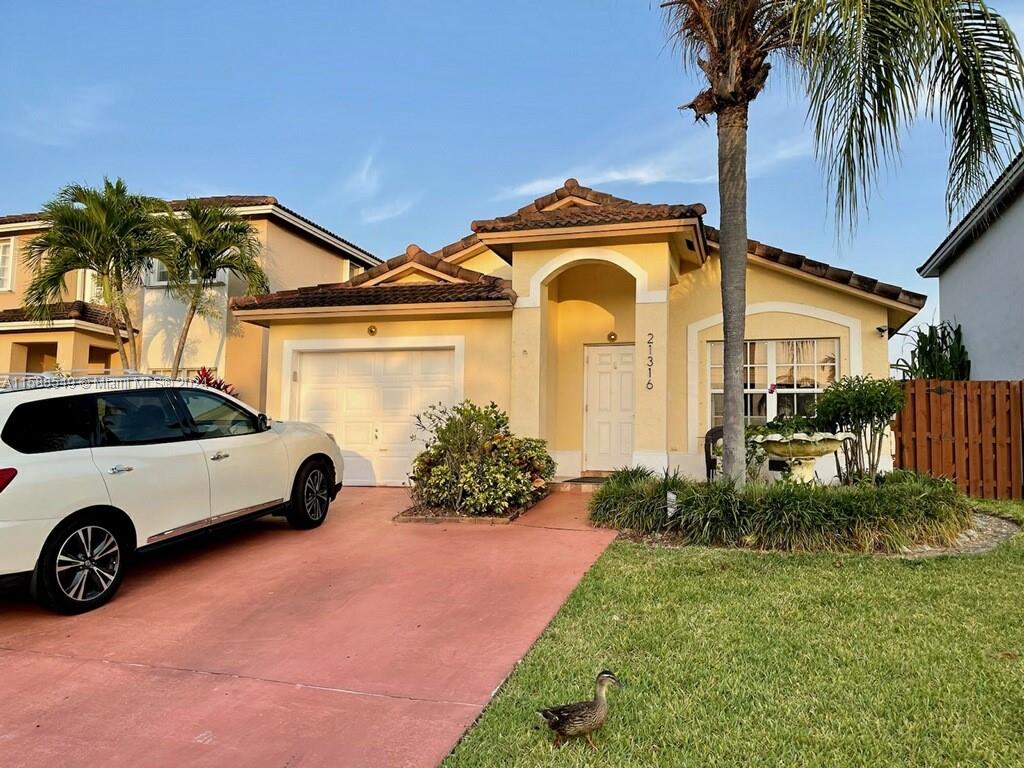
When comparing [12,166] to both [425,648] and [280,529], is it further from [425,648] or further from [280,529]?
[425,648]

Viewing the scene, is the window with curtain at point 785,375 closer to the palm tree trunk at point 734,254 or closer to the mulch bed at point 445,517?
the palm tree trunk at point 734,254

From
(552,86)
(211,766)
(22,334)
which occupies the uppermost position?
(552,86)

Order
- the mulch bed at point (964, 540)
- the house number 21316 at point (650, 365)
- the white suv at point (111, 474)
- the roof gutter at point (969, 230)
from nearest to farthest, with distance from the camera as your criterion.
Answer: the white suv at point (111, 474) → the mulch bed at point (964, 540) → the house number 21316 at point (650, 365) → the roof gutter at point (969, 230)

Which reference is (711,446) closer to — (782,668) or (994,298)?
(782,668)

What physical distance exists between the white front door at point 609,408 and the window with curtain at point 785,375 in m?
1.50

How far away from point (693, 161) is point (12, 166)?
16.9 meters

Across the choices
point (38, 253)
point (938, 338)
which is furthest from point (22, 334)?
point (938, 338)

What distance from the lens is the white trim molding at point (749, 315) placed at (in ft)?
32.2

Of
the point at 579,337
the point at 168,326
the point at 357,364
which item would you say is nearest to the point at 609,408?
the point at 579,337

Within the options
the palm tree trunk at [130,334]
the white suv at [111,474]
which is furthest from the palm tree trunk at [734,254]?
the palm tree trunk at [130,334]

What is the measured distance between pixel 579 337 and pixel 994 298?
971cm

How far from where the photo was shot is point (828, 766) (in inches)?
105

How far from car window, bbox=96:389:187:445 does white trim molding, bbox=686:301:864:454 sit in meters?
7.60

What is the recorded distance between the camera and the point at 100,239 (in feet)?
40.4
